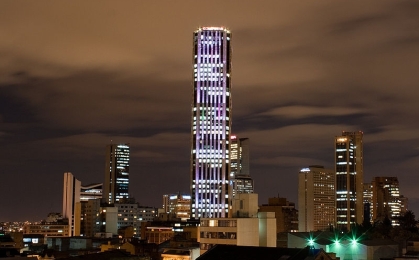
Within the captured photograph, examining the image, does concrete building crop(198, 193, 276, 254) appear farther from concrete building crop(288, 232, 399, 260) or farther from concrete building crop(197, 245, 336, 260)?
concrete building crop(197, 245, 336, 260)

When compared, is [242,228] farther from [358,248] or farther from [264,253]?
[264,253]

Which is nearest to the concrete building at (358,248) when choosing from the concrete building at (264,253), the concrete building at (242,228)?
the concrete building at (242,228)

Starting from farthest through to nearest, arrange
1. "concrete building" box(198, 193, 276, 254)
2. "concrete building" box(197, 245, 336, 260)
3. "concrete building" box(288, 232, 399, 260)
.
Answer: "concrete building" box(198, 193, 276, 254) → "concrete building" box(288, 232, 399, 260) → "concrete building" box(197, 245, 336, 260)

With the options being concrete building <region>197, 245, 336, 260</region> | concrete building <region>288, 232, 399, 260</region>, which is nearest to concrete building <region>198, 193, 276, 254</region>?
concrete building <region>288, 232, 399, 260</region>

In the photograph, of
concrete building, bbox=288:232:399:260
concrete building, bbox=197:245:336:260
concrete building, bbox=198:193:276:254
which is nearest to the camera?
concrete building, bbox=197:245:336:260

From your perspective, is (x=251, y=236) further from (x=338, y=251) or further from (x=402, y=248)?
(x=402, y=248)

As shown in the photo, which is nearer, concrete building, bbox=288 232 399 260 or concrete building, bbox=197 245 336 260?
concrete building, bbox=197 245 336 260

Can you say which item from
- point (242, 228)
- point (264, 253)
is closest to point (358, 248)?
point (242, 228)

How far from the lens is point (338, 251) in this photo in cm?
11512

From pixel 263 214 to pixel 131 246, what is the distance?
1885 inches

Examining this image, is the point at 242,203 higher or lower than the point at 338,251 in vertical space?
higher

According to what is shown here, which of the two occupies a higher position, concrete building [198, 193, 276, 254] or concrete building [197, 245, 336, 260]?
concrete building [198, 193, 276, 254]

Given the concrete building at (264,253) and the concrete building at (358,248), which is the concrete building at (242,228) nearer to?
the concrete building at (358,248)

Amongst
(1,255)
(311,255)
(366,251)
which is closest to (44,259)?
(1,255)
